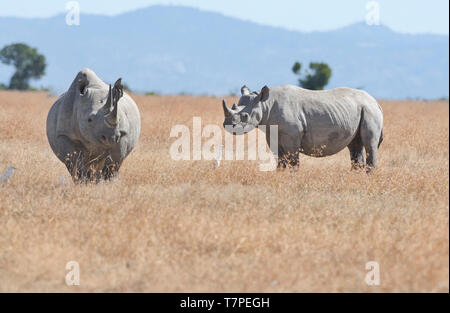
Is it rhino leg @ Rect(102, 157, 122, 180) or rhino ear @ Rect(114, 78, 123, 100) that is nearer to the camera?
rhino ear @ Rect(114, 78, 123, 100)

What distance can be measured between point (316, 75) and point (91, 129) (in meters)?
36.0

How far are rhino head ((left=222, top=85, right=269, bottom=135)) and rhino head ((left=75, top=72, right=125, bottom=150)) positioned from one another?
199cm

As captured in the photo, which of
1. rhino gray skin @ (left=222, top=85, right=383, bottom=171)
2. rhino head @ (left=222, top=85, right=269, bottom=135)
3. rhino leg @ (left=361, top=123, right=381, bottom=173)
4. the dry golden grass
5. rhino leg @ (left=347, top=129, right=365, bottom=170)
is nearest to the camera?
the dry golden grass

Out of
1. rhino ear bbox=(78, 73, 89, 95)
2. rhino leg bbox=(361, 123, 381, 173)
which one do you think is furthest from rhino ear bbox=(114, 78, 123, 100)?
rhino leg bbox=(361, 123, 381, 173)

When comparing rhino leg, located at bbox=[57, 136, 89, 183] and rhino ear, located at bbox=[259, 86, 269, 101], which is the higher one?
rhino ear, located at bbox=[259, 86, 269, 101]

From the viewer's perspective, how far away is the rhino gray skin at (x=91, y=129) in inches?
330

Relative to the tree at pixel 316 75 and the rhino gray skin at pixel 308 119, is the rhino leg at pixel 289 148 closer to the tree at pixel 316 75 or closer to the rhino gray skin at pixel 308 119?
the rhino gray skin at pixel 308 119

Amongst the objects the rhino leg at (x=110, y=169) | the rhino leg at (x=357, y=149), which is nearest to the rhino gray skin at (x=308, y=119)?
the rhino leg at (x=357, y=149)

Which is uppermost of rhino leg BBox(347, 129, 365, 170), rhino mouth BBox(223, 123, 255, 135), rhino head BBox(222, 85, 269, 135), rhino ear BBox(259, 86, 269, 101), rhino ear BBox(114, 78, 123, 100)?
rhino ear BBox(114, 78, 123, 100)

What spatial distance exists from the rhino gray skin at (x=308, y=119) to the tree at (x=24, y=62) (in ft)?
173

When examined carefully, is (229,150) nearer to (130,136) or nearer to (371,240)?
(130,136)

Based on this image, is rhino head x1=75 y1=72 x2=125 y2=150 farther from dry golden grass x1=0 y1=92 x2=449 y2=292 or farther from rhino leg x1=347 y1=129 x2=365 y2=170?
rhino leg x1=347 y1=129 x2=365 y2=170

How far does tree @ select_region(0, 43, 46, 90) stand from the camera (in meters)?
60.5

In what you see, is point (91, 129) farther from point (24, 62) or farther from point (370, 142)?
point (24, 62)
